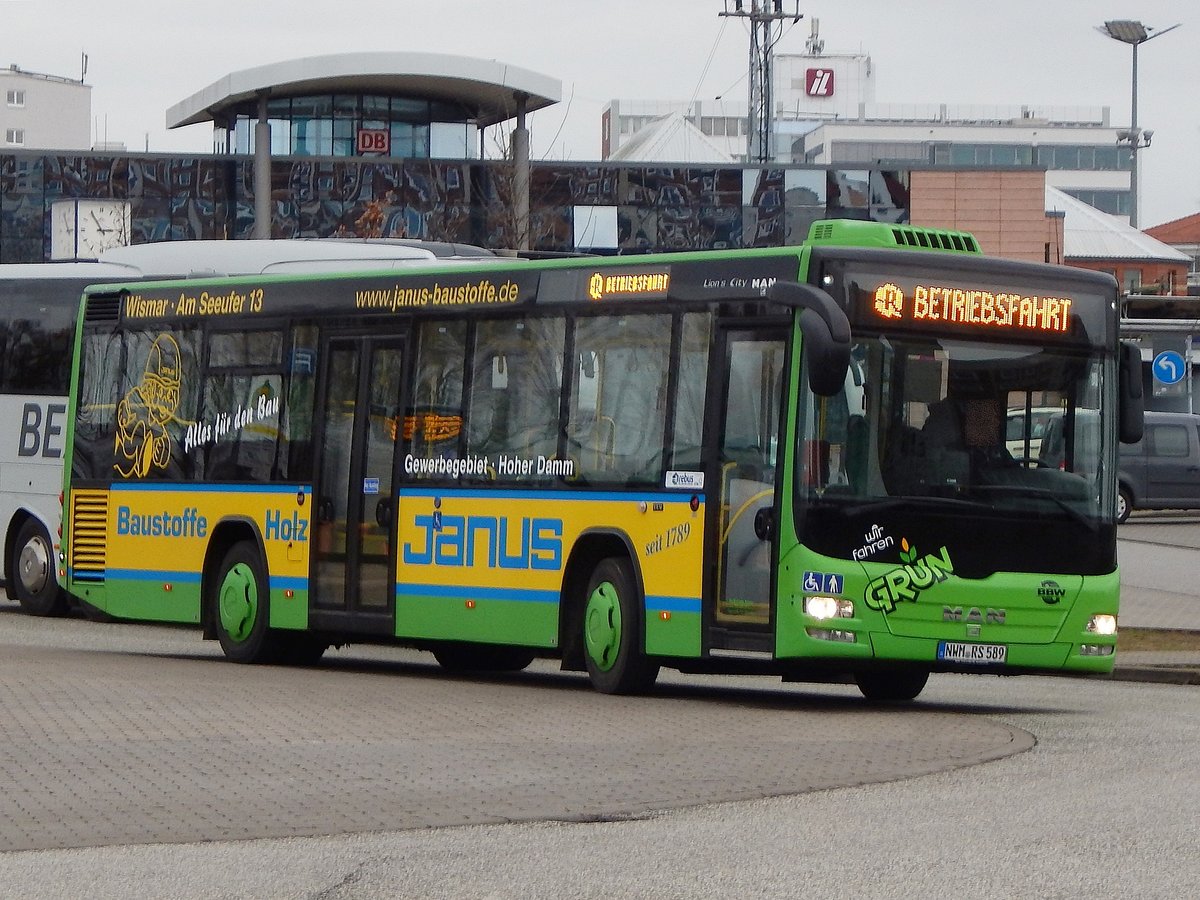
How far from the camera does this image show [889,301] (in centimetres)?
1405

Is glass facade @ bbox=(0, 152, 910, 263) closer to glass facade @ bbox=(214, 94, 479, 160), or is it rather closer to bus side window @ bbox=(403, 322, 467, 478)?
glass facade @ bbox=(214, 94, 479, 160)

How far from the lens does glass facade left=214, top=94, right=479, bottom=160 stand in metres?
57.8

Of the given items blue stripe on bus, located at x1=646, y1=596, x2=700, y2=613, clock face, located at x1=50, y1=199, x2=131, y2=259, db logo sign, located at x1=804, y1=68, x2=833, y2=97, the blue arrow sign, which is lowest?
blue stripe on bus, located at x1=646, y1=596, x2=700, y2=613

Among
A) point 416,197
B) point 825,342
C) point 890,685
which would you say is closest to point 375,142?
point 416,197

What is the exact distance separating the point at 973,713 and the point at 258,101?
4587 centimetres

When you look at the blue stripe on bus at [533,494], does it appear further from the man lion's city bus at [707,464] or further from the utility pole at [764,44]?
the utility pole at [764,44]

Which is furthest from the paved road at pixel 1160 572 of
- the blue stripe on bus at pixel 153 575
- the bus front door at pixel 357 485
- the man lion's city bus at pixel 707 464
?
the blue stripe on bus at pixel 153 575

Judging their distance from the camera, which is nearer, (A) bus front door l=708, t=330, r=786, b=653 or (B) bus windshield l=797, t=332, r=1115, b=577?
(B) bus windshield l=797, t=332, r=1115, b=577

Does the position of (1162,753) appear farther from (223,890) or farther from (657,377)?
(223,890)

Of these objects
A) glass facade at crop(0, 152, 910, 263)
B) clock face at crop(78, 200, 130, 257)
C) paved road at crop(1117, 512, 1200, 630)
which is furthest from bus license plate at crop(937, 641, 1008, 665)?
clock face at crop(78, 200, 130, 257)

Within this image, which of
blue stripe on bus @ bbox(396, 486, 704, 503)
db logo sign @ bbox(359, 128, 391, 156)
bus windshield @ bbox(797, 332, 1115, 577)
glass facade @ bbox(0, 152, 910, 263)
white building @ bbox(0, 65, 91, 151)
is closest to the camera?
bus windshield @ bbox(797, 332, 1115, 577)

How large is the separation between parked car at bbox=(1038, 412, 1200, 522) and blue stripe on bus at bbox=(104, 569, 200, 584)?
26.6 m

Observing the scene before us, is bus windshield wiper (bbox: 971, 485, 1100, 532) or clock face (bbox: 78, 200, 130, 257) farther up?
clock face (bbox: 78, 200, 130, 257)

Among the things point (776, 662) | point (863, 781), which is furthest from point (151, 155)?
point (863, 781)
